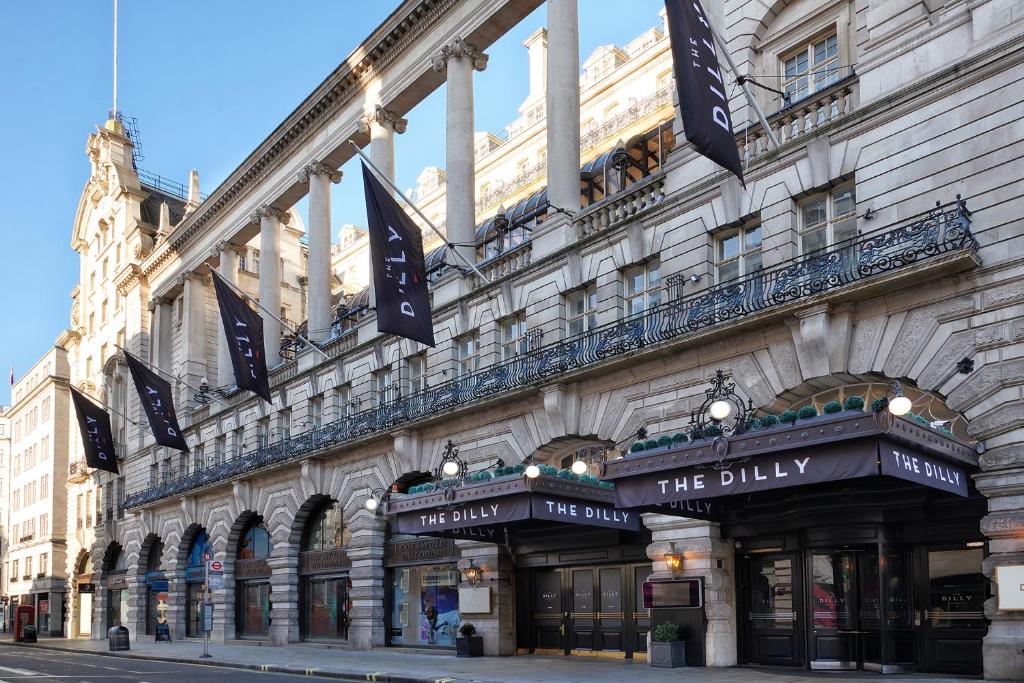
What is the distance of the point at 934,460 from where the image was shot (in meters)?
17.6

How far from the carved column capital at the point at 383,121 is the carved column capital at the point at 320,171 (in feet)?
11.3

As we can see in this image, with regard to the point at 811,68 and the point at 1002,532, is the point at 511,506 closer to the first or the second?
the point at 1002,532

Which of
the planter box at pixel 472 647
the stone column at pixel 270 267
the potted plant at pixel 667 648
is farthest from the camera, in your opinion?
the stone column at pixel 270 267

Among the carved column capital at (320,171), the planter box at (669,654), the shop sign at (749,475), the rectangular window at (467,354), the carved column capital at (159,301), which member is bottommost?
the planter box at (669,654)

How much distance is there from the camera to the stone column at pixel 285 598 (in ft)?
132

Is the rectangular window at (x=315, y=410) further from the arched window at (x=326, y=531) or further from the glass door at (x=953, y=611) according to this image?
the glass door at (x=953, y=611)

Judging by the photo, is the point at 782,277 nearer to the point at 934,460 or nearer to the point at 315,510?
the point at 934,460

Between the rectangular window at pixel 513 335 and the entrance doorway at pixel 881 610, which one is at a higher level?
the rectangular window at pixel 513 335

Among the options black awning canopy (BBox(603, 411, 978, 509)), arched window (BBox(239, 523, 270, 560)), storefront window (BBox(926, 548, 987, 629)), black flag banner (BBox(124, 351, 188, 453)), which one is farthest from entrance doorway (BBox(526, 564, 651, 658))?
black flag banner (BBox(124, 351, 188, 453))

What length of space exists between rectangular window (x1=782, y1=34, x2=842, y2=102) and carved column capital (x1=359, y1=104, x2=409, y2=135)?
1973 cm

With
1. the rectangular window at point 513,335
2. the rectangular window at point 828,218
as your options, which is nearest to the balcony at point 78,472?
the rectangular window at point 513,335

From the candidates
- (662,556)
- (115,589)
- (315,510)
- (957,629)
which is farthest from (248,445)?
(957,629)

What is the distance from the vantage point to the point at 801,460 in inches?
693

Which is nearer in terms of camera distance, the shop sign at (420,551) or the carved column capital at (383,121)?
the shop sign at (420,551)
